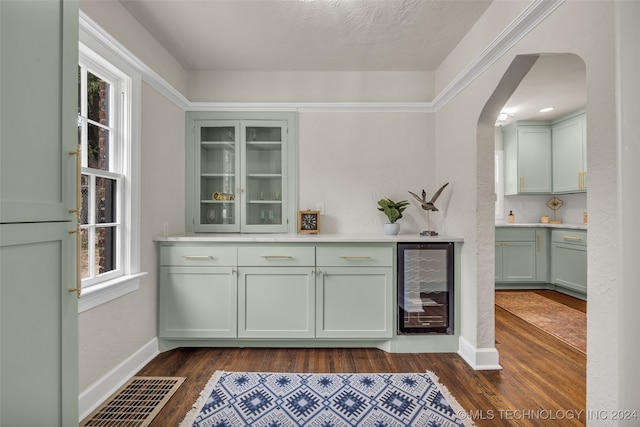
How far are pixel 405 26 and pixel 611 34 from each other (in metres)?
1.42

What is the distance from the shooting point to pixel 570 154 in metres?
4.29

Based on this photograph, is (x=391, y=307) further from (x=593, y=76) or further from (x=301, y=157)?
(x=593, y=76)

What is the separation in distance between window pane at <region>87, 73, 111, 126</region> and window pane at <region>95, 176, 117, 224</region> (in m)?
0.40

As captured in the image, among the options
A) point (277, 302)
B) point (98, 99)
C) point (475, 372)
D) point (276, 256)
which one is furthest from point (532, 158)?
point (98, 99)

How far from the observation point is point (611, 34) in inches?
49.7

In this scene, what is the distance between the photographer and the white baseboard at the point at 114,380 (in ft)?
5.73

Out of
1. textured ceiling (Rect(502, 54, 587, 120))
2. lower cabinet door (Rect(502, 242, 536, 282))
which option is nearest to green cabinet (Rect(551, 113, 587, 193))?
textured ceiling (Rect(502, 54, 587, 120))

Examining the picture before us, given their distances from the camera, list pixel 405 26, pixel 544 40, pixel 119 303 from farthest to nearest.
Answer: pixel 405 26
pixel 119 303
pixel 544 40

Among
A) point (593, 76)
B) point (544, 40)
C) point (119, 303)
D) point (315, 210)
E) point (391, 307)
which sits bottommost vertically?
point (391, 307)

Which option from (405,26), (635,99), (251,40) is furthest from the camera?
(251,40)

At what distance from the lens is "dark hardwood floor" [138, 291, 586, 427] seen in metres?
1.76

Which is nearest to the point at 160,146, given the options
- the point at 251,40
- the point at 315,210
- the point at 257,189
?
the point at 257,189

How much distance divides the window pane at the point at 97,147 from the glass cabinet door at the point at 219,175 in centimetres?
103

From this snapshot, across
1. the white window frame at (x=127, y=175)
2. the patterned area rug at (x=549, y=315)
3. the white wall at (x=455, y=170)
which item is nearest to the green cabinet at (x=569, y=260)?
the patterned area rug at (x=549, y=315)
